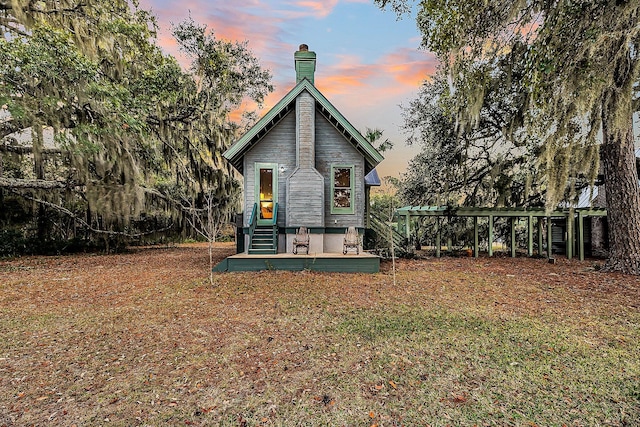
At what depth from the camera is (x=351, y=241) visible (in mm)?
10312

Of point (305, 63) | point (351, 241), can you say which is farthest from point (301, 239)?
point (305, 63)

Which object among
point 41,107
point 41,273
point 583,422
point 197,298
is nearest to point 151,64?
point 41,107

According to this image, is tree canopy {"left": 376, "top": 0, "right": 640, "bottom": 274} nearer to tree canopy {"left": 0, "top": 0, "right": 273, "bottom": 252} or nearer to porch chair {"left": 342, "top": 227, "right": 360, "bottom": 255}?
porch chair {"left": 342, "top": 227, "right": 360, "bottom": 255}

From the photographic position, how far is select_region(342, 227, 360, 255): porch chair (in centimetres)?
1016

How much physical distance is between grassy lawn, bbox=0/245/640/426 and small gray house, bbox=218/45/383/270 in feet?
11.4

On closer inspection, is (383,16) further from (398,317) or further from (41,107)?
(41,107)

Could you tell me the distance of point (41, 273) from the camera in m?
9.11

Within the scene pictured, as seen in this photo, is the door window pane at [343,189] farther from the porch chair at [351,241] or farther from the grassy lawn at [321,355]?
the grassy lawn at [321,355]

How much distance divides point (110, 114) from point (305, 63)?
264 inches

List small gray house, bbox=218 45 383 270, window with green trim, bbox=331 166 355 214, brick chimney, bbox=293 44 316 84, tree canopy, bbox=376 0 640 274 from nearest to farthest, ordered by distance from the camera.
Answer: tree canopy, bbox=376 0 640 274, small gray house, bbox=218 45 383 270, window with green trim, bbox=331 166 355 214, brick chimney, bbox=293 44 316 84

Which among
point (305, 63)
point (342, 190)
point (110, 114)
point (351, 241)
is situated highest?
point (305, 63)

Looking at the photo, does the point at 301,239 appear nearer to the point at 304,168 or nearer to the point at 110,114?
the point at 304,168

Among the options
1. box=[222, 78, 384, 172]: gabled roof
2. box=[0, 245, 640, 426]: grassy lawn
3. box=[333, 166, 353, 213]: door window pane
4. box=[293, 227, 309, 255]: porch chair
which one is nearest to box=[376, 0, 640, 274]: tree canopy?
box=[0, 245, 640, 426]: grassy lawn

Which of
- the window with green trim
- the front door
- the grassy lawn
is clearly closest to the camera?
the grassy lawn
